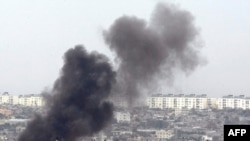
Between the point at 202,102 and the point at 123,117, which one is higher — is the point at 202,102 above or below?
above

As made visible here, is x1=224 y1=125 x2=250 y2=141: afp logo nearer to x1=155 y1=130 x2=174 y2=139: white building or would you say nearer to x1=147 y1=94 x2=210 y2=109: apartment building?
x1=155 y1=130 x2=174 y2=139: white building

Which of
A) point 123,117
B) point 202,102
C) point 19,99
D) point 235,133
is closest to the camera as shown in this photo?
point 235,133

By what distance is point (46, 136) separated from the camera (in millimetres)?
66750

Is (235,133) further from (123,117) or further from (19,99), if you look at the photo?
(19,99)

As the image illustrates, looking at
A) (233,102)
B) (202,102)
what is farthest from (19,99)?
(233,102)

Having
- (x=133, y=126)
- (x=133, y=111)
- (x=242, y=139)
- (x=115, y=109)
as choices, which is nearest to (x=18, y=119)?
(x=133, y=126)

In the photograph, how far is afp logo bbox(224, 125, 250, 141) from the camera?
1275 inches

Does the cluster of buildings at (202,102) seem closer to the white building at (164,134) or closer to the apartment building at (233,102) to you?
the apartment building at (233,102)

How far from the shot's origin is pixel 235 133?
1280 inches

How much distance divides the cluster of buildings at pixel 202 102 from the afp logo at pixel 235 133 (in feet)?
314

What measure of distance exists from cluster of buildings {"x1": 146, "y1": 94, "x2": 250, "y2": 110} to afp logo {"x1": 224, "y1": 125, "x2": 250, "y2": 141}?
95801 millimetres

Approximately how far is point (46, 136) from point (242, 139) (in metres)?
35.9

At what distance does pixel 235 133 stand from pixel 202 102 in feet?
361

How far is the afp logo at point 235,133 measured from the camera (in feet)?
106
